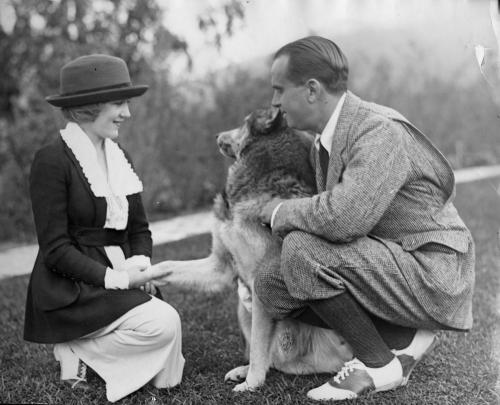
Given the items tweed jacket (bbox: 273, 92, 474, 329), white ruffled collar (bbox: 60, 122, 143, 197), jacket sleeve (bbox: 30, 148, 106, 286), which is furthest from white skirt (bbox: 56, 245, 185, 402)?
tweed jacket (bbox: 273, 92, 474, 329)

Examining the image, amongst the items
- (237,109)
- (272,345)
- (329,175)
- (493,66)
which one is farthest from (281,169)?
(237,109)

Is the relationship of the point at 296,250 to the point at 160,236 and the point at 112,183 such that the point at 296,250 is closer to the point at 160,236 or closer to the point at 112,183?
the point at 112,183

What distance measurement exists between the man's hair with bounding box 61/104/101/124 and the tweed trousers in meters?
0.99

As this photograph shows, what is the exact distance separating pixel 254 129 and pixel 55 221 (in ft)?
3.27

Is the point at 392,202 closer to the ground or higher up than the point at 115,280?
higher up

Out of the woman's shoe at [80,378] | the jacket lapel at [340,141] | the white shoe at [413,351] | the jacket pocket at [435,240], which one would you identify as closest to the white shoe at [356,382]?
the white shoe at [413,351]

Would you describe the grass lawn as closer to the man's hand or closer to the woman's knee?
the woman's knee

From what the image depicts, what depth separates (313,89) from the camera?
280 centimetres

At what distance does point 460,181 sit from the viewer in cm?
1009

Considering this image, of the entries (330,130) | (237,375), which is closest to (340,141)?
(330,130)

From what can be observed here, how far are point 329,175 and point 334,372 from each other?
964mm

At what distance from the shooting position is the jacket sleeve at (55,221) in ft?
9.14

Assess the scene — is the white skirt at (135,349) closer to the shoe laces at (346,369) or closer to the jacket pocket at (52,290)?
the jacket pocket at (52,290)

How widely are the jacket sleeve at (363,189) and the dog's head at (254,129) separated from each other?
502 millimetres
